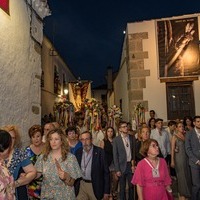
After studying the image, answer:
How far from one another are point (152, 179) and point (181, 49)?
7008 millimetres

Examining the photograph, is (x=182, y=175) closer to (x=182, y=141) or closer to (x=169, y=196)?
(x=182, y=141)

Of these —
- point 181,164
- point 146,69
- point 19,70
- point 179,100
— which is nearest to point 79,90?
point 146,69

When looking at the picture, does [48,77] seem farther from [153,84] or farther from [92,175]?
[92,175]

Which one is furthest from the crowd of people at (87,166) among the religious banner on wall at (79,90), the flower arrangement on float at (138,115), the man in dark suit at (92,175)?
the religious banner on wall at (79,90)

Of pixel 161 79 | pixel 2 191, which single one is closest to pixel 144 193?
pixel 2 191

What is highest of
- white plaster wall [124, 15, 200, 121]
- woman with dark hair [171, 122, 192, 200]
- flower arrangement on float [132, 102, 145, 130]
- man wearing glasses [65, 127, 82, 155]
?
white plaster wall [124, 15, 200, 121]

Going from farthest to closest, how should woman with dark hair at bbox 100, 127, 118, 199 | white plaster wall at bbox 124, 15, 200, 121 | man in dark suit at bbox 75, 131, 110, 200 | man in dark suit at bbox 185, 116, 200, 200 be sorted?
1. white plaster wall at bbox 124, 15, 200, 121
2. woman with dark hair at bbox 100, 127, 118, 199
3. man in dark suit at bbox 185, 116, 200, 200
4. man in dark suit at bbox 75, 131, 110, 200

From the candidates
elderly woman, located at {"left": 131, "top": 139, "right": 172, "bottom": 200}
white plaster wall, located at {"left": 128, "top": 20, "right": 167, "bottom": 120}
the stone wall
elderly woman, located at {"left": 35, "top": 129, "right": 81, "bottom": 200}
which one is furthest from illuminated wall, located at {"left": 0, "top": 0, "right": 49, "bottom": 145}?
white plaster wall, located at {"left": 128, "top": 20, "right": 167, "bottom": 120}

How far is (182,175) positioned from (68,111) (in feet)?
19.8

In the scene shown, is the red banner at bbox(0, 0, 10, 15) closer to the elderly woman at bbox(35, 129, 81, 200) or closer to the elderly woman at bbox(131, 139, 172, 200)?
the elderly woman at bbox(35, 129, 81, 200)

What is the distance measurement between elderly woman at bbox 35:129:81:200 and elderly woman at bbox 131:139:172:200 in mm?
906

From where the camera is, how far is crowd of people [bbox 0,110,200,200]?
308cm

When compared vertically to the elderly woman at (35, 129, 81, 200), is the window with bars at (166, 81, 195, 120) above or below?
above

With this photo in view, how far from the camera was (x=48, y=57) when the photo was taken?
1390 centimetres
